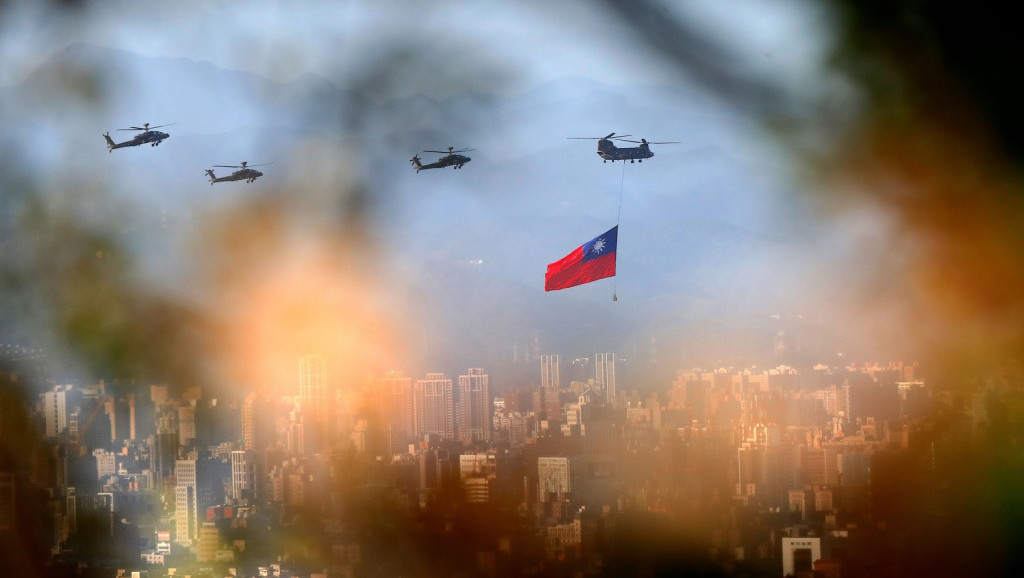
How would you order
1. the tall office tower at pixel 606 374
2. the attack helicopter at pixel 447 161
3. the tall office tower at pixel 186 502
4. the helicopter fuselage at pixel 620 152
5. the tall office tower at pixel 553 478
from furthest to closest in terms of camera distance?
the helicopter fuselage at pixel 620 152 < the attack helicopter at pixel 447 161 < the tall office tower at pixel 606 374 < the tall office tower at pixel 186 502 < the tall office tower at pixel 553 478

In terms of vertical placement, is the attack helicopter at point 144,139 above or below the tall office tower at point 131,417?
above

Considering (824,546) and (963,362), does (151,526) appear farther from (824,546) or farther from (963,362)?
(963,362)

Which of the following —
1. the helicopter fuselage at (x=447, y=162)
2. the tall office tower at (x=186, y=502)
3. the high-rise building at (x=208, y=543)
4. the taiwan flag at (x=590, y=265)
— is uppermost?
the helicopter fuselage at (x=447, y=162)

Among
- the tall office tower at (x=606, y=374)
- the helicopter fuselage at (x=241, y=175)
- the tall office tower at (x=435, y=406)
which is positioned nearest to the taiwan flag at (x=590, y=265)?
the tall office tower at (x=606, y=374)

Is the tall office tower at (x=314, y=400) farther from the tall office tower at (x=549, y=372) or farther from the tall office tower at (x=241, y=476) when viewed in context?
the tall office tower at (x=549, y=372)

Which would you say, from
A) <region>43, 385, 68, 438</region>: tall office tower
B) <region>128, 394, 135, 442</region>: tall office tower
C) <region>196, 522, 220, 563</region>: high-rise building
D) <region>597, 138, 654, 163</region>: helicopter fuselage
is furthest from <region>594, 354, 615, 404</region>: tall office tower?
<region>43, 385, 68, 438</region>: tall office tower

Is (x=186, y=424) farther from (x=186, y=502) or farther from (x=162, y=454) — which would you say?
(x=186, y=502)
